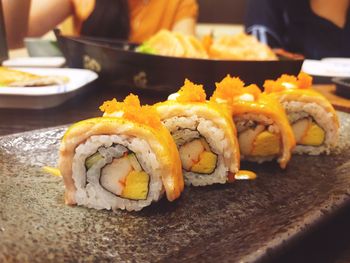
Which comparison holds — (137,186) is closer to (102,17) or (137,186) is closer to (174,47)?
(174,47)

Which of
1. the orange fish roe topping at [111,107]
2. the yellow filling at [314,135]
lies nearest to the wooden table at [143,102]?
the yellow filling at [314,135]

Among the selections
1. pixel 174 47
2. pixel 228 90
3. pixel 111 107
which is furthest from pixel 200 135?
pixel 174 47

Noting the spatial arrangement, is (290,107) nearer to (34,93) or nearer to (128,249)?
(128,249)

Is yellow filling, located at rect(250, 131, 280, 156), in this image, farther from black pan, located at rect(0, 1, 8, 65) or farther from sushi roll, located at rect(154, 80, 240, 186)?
black pan, located at rect(0, 1, 8, 65)

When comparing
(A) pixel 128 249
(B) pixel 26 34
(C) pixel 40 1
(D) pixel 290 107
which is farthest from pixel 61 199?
(C) pixel 40 1

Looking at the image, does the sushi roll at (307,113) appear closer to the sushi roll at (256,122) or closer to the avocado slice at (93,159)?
the sushi roll at (256,122)

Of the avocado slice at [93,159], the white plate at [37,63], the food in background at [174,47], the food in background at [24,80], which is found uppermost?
the food in background at [174,47]
